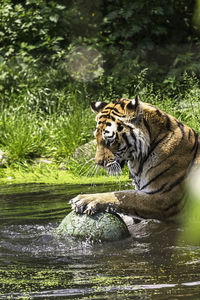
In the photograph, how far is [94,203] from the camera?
16.0ft

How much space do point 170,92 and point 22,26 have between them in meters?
3.89

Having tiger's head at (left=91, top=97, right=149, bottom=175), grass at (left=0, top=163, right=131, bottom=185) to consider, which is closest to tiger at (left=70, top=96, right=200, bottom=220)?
tiger's head at (left=91, top=97, right=149, bottom=175)

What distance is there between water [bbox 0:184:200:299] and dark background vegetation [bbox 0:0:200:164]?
208 inches

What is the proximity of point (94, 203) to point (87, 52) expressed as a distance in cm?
867

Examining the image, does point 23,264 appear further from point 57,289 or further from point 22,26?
point 22,26

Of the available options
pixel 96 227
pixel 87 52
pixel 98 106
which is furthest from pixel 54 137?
pixel 96 227

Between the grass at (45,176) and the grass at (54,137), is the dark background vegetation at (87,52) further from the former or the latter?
the grass at (45,176)

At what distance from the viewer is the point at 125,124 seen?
4914mm

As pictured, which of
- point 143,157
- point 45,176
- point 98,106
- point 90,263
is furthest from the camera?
point 45,176

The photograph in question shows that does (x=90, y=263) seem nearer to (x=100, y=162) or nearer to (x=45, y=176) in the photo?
(x=100, y=162)

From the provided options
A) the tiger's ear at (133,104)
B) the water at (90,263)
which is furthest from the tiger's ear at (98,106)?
the water at (90,263)

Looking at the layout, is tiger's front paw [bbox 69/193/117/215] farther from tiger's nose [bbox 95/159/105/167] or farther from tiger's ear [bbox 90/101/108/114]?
tiger's ear [bbox 90/101/108/114]

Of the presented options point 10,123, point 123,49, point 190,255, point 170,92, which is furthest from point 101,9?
point 190,255

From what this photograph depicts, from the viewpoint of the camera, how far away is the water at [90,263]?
130 inches
